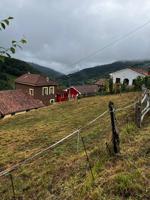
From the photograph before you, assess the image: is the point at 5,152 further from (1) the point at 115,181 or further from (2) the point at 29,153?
(1) the point at 115,181

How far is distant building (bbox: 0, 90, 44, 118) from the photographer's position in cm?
3631

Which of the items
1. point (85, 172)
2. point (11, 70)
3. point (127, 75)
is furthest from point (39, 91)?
point (11, 70)

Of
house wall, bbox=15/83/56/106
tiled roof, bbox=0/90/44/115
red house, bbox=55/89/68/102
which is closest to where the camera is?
tiled roof, bbox=0/90/44/115

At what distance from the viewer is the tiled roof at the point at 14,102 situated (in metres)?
36.6

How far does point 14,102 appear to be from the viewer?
38719mm

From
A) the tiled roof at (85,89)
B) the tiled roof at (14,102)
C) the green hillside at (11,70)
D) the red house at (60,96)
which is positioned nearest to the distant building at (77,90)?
the tiled roof at (85,89)

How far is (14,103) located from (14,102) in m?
0.29

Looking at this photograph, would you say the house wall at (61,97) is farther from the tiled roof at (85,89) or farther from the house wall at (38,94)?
the tiled roof at (85,89)

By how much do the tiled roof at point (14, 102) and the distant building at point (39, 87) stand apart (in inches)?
294

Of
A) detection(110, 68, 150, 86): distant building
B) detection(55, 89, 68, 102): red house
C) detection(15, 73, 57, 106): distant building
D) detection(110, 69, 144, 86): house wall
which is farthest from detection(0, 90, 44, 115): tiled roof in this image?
detection(55, 89, 68, 102): red house

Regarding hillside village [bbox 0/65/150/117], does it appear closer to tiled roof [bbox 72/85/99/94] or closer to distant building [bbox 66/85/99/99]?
distant building [bbox 66/85/99/99]

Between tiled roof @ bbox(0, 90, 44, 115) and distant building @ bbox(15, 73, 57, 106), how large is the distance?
7.46m

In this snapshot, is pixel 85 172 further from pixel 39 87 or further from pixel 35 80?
pixel 35 80

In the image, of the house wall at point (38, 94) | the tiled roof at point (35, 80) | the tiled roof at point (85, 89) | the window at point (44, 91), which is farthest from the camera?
the tiled roof at point (85, 89)
